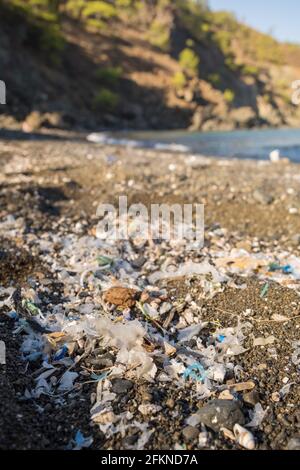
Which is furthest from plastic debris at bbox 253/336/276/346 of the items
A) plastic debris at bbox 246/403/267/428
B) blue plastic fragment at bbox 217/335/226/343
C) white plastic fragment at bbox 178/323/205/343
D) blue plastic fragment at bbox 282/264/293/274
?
blue plastic fragment at bbox 282/264/293/274

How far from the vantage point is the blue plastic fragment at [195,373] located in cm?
256

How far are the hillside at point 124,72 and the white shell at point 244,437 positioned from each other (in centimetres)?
2061

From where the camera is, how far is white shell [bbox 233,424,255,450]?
6.68 feet

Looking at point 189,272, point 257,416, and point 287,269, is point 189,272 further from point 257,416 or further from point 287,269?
point 257,416

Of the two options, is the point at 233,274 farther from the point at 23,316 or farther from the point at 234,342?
the point at 23,316

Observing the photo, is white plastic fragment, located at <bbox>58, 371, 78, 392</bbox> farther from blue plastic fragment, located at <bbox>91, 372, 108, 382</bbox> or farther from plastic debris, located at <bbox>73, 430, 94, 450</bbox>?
plastic debris, located at <bbox>73, 430, 94, 450</bbox>

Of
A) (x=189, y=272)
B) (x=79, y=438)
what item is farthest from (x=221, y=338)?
(x=79, y=438)

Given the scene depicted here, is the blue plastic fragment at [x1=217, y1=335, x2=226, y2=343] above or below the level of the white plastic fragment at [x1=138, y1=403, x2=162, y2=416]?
above

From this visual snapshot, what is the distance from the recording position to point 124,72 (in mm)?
46656

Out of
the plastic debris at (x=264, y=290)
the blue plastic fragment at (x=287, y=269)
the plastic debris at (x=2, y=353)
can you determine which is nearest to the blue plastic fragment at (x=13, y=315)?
the plastic debris at (x=2, y=353)

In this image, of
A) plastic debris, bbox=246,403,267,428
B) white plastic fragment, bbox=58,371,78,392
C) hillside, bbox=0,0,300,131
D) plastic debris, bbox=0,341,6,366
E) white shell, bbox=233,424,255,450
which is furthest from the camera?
hillside, bbox=0,0,300,131

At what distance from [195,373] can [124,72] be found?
48.8 m

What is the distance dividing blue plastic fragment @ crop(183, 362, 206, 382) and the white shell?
0.46 metres

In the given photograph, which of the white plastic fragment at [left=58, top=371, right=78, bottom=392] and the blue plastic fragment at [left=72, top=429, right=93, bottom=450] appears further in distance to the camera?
the white plastic fragment at [left=58, top=371, right=78, bottom=392]
